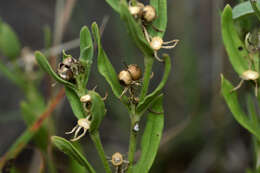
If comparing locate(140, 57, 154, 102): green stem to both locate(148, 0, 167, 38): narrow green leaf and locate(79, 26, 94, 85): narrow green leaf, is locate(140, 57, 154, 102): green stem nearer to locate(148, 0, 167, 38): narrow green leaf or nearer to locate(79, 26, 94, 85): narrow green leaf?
locate(148, 0, 167, 38): narrow green leaf

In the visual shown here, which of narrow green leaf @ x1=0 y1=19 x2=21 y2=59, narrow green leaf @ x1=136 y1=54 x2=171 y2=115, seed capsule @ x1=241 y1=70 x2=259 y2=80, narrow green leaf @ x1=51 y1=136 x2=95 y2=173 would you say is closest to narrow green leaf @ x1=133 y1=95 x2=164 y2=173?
narrow green leaf @ x1=136 y1=54 x2=171 y2=115

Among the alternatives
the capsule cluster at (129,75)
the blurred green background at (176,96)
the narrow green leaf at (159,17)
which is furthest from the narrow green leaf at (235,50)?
the blurred green background at (176,96)

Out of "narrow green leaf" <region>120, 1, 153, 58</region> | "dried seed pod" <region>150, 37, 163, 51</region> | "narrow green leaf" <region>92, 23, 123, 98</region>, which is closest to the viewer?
"narrow green leaf" <region>120, 1, 153, 58</region>

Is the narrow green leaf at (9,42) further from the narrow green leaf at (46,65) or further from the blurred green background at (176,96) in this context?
the narrow green leaf at (46,65)

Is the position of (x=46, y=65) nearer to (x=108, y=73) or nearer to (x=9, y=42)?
(x=108, y=73)

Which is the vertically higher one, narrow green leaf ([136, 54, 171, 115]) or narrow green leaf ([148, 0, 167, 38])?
narrow green leaf ([148, 0, 167, 38])
